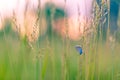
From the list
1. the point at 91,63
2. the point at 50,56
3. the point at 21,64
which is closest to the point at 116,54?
the point at 91,63

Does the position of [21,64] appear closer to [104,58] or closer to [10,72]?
[10,72]

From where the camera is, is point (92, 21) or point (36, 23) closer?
point (36, 23)

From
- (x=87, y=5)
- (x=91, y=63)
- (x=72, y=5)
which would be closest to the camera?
(x=91, y=63)

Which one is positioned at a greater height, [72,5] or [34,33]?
[72,5]

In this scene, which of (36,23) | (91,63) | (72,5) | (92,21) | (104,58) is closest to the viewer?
(36,23)

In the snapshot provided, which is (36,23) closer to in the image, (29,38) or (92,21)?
(29,38)

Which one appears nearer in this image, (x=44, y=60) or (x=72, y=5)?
(x=44, y=60)

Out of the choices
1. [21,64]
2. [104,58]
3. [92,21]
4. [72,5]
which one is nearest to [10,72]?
[21,64]

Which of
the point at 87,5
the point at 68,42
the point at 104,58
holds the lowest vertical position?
the point at 104,58

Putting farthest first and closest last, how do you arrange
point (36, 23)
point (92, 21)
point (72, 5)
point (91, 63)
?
point (72, 5), point (91, 63), point (92, 21), point (36, 23)

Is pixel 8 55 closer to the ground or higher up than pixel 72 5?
closer to the ground
